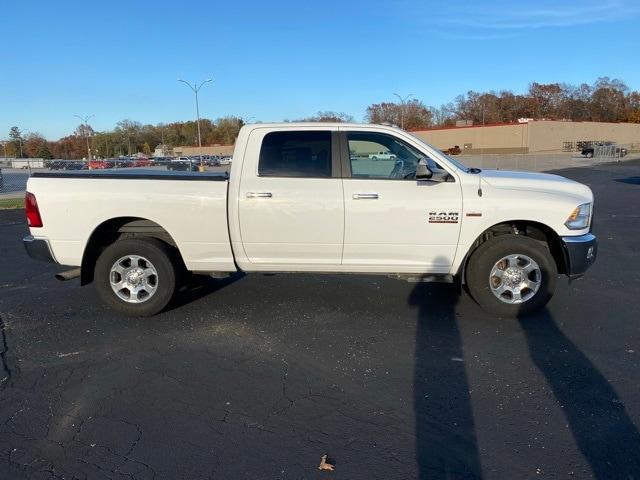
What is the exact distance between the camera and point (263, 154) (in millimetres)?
5242

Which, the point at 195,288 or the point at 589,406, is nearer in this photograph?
the point at 589,406

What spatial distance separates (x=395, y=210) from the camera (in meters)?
5.04

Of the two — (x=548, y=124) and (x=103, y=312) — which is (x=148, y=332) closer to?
(x=103, y=312)

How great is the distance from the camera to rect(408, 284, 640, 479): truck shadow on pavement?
290 centimetres

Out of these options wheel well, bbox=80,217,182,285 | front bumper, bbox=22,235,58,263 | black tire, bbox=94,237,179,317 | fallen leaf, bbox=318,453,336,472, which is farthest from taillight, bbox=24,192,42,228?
fallen leaf, bbox=318,453,336,472

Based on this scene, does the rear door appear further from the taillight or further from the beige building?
the beige building

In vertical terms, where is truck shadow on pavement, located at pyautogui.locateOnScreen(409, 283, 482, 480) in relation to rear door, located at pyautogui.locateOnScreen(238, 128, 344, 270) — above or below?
below

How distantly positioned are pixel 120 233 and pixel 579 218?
15.5ft

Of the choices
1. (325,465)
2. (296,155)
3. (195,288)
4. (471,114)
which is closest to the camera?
(325,465)

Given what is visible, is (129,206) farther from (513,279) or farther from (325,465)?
(513,279)

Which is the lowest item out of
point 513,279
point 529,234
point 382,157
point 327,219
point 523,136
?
point 513,279

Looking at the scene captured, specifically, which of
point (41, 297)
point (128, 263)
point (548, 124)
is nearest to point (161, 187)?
point (128, 263)

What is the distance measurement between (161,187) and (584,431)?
4.15 metres

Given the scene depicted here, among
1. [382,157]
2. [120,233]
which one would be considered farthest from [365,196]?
[120,233]
